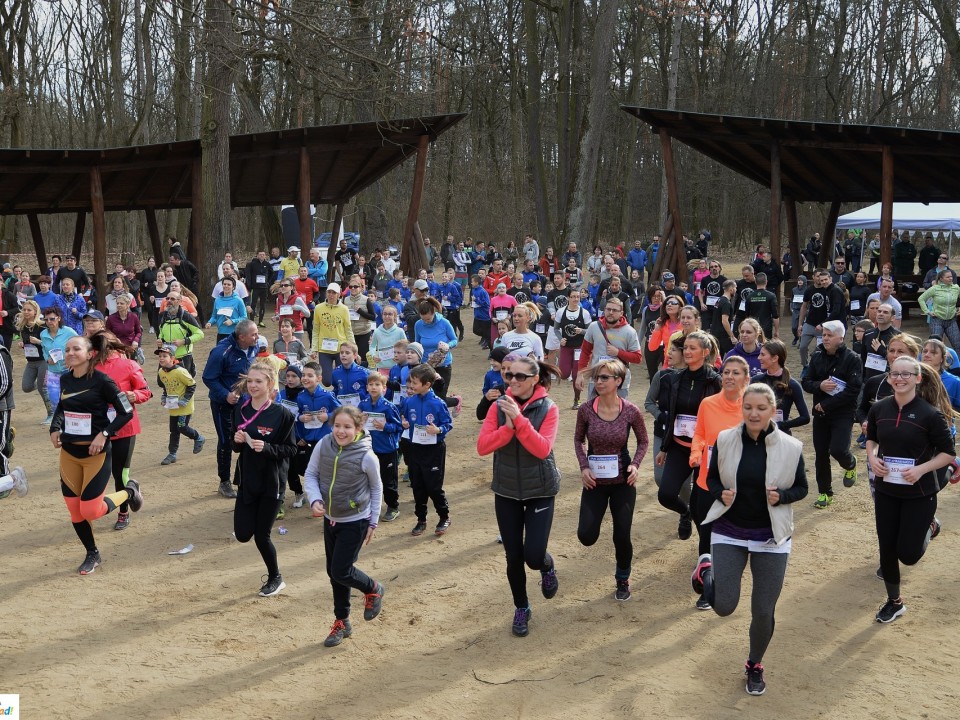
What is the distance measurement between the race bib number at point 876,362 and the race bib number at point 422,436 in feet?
14.4

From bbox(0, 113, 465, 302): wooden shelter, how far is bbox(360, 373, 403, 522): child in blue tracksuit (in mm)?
11970

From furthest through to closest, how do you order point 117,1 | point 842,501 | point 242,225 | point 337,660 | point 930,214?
1. point 242,225
2. point 117,1
3. point 930,214
4. point 842,501
5. point 337,660

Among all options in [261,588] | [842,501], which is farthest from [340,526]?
[842,501]

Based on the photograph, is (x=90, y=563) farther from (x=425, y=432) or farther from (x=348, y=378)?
(x=425, y=432)

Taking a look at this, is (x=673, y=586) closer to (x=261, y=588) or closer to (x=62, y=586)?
(x=261, y=588)

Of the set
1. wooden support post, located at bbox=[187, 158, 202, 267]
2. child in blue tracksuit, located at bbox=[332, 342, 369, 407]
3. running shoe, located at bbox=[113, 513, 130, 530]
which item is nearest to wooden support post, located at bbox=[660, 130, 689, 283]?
wooden support post, located at bbox=[187, 158, 202, 267]

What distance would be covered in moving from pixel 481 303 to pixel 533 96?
665 inches

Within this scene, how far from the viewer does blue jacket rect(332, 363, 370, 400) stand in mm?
8438

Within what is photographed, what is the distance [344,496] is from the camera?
5.69m

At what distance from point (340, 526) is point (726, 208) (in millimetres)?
43145

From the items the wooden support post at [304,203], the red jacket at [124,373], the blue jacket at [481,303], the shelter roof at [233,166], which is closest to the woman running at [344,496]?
the red jacket at [124,373]

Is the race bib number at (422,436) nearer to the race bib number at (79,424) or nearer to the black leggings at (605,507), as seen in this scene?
the black leggings at (605,507)

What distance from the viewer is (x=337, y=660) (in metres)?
5.66

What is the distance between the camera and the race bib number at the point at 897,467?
5.74 metres
